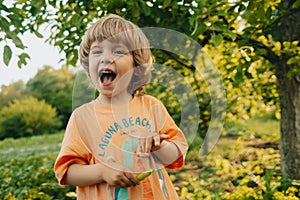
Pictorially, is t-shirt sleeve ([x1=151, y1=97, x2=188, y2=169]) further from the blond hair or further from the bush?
the bush

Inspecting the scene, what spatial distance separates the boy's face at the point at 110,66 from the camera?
147cm

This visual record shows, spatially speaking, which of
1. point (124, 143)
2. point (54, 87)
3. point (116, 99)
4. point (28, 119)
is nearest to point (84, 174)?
point (124, 143)

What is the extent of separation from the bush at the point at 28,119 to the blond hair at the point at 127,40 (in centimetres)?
1254

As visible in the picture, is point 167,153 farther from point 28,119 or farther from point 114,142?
point 28,119

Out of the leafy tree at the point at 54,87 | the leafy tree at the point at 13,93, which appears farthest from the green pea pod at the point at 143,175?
the leafy tree at the point at 13,93

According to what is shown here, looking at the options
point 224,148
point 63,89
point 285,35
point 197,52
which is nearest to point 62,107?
point 63,89

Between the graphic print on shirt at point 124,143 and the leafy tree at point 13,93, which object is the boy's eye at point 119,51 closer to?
the graphic print on shirt at point 124,143

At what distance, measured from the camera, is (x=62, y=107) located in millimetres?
14117

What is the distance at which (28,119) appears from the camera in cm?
1411

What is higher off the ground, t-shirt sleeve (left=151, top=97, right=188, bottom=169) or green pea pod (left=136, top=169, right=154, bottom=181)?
t-shirt sleeve (left=151, top=97, right=188, bottom=169)

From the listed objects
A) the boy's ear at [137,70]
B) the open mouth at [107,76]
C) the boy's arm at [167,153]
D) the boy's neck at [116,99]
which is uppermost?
the boy's ear at [137,70]

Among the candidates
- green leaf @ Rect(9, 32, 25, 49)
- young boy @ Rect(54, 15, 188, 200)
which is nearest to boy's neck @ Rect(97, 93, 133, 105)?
young boy @ Rect(54, 15, 188, 200)

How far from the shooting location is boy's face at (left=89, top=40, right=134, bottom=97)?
1467 millimetres

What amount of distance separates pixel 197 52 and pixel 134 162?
854mm
